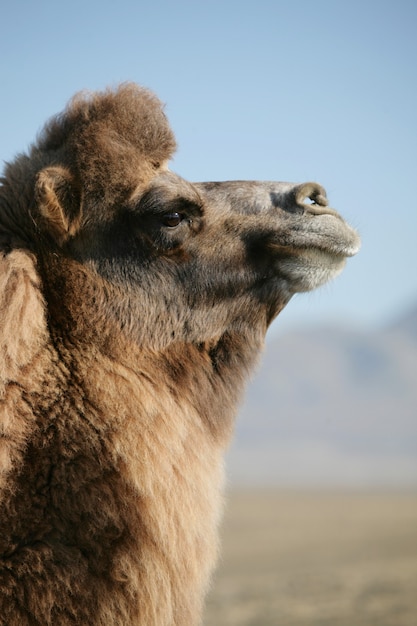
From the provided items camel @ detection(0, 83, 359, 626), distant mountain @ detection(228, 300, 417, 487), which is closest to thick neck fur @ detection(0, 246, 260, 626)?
camel @ detection(0, 83, 359, 626)

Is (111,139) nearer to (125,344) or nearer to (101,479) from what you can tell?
(125,344)

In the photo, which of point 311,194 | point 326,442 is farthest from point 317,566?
point 326,442

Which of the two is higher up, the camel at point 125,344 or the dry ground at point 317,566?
the dry ground at point 317,566

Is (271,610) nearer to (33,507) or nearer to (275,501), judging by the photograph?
(33,507)

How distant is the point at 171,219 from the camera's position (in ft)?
14.1

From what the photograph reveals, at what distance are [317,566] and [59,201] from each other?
86.8ft

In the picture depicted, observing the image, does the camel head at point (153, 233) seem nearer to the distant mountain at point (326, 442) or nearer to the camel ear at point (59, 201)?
the camel ear at point (59, 201)

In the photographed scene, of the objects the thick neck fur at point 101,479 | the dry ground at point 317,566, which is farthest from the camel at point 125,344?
the dry ground at point 317,566

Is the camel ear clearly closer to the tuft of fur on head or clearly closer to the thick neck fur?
the tuft of fur on head

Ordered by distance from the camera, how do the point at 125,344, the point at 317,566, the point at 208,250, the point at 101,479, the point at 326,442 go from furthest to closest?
1. the point at 326,442
2. the point at 317,566
3. the point at 208,250
4. the point at 125,344
5. the point at 101,479

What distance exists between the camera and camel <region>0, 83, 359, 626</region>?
145 inches

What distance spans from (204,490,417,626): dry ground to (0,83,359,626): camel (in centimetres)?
142

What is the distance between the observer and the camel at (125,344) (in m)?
3.70

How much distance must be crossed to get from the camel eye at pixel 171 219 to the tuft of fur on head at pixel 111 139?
199mm
